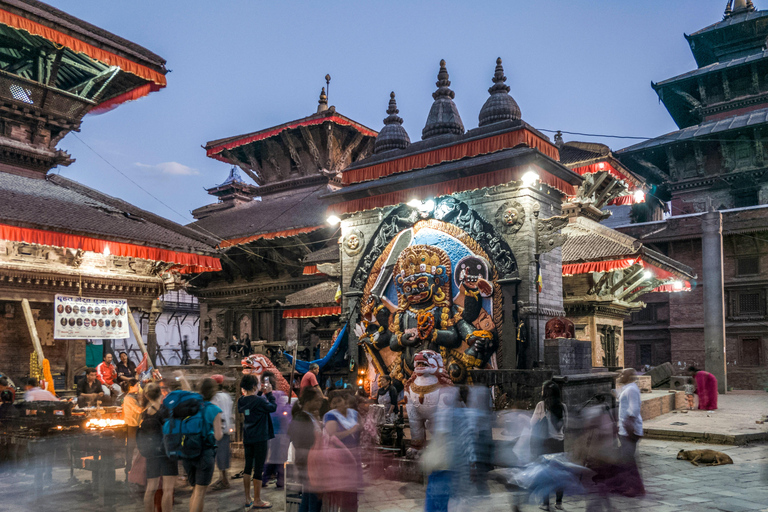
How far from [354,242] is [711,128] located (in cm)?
2590

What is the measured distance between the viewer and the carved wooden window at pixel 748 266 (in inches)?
1151

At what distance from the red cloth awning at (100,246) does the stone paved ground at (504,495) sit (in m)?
6.96

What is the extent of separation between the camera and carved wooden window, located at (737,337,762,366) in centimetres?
2850

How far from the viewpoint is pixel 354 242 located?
16359 millimetres

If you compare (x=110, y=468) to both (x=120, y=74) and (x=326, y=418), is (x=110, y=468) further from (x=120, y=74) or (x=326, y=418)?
(x=120, y=74)

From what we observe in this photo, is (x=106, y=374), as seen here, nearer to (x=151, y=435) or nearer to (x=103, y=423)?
(x=103, y=423)

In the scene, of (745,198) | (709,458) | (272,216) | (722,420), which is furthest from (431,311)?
(745,198)

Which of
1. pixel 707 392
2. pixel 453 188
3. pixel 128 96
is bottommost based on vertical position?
pixel 707 392

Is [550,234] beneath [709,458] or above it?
above

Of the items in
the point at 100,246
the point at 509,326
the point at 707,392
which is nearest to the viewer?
the point at 509,326

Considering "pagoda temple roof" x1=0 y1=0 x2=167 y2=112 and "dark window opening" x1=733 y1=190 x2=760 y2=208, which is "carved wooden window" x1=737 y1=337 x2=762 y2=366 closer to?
"dark window opening" x1=733 y1=190 x2=760 y2=208

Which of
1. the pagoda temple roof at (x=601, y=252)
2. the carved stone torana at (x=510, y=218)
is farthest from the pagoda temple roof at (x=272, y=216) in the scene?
the carved stone torana at (x=510, y=218)

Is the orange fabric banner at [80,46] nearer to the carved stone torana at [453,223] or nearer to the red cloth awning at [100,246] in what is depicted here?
the red cloth awning at [100,246]

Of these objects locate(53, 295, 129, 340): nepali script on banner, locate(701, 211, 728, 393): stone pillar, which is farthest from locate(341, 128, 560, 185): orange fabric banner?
locate(701, 211, 728, 393): stone pillar
